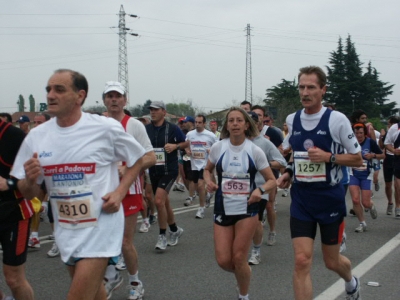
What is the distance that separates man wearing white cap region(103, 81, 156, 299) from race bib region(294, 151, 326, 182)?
1433 millimetres

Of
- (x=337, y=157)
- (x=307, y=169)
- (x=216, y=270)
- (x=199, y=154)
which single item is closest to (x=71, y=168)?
(x=307, y=169)

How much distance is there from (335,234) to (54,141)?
2536 mm

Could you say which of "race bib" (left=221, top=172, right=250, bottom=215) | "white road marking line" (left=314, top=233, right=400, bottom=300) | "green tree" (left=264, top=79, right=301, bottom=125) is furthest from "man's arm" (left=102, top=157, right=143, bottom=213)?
"green tree" (left=264, top=79, right=301, bottom=125)

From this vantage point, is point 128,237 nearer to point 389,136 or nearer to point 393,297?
point 393,297

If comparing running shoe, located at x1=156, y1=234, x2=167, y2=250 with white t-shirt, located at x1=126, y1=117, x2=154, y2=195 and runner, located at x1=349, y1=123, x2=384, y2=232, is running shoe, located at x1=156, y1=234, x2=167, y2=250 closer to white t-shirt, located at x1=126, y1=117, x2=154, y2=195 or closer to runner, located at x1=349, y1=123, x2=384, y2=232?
white t-shirt, located at x1=126, y1=117, x2=154, y2=195

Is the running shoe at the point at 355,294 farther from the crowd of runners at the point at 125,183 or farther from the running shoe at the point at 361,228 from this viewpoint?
the running shoe at the point at 361,228

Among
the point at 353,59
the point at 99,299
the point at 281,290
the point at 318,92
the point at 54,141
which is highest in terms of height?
the point at 353,59

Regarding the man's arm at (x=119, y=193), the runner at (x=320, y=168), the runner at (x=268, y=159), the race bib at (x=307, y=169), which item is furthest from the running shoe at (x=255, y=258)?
the man's arm at (x=119, y=193)

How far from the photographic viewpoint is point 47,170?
3604mm

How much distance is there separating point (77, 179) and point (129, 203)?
2.02 m

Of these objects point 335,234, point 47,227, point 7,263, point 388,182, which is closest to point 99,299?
point 7,263

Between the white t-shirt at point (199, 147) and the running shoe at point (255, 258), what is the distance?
16.4ft

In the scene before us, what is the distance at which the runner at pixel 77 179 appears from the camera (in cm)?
352

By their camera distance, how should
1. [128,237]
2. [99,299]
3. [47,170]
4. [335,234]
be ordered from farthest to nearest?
1. [128,237]
2. [335,234]
3. [99,299]
4. [47,170]
